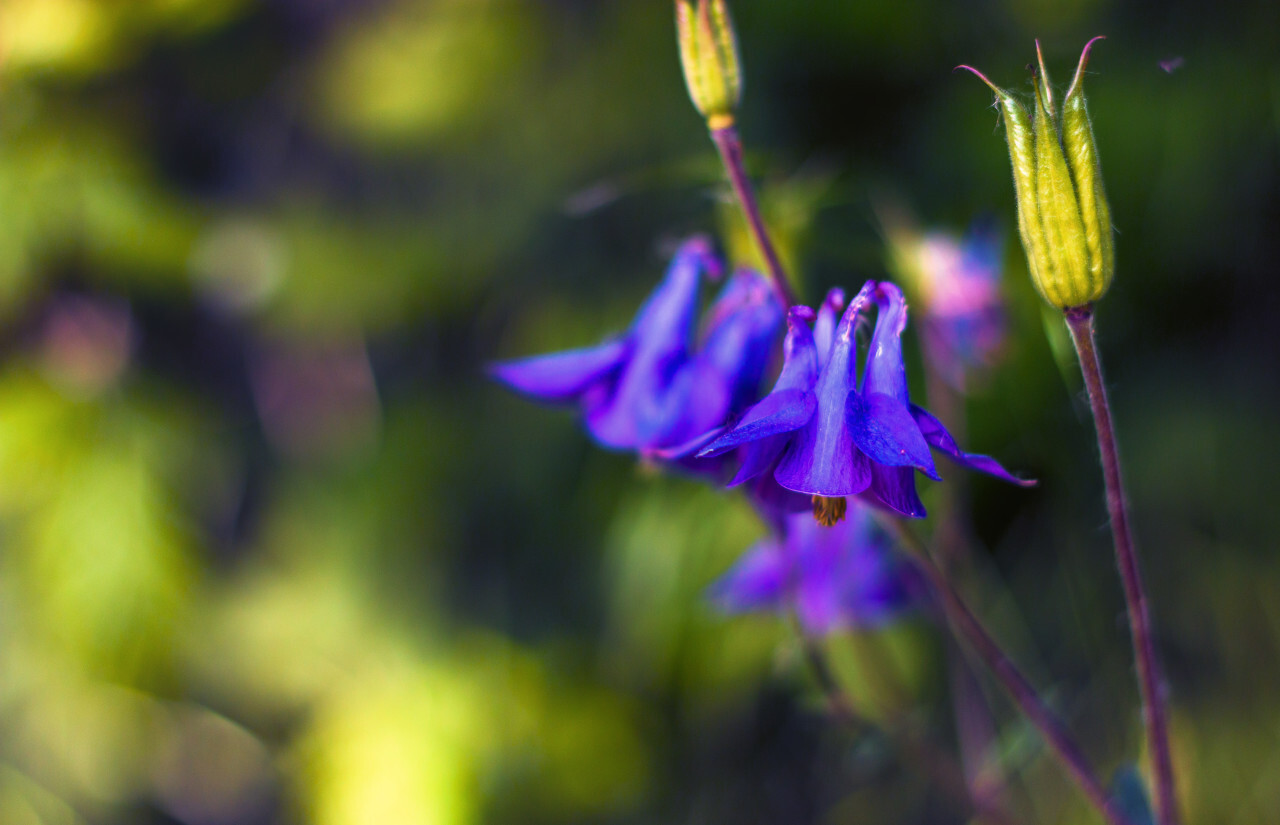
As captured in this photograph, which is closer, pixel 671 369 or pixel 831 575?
pixel 671 369

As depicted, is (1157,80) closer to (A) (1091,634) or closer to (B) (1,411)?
(A) (1091,634)

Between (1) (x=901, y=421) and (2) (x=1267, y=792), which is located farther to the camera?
(2) (x=1267, y=792)

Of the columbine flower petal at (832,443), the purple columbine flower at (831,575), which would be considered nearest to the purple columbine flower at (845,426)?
the columbine flower petal at (832,443)

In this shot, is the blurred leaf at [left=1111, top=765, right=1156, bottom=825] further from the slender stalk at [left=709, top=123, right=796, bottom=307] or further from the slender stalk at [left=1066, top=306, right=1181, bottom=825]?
the slender stalk at [left=709, top=123, right=796, bottom=307]

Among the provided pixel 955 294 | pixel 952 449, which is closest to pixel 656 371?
pixel 952 449

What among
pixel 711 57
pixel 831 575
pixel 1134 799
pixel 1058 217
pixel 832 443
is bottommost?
pixel 1134 799

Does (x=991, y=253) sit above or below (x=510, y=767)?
above

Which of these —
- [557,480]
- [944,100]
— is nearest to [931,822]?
[557,480]

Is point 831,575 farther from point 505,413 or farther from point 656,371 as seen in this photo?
point 505,413
